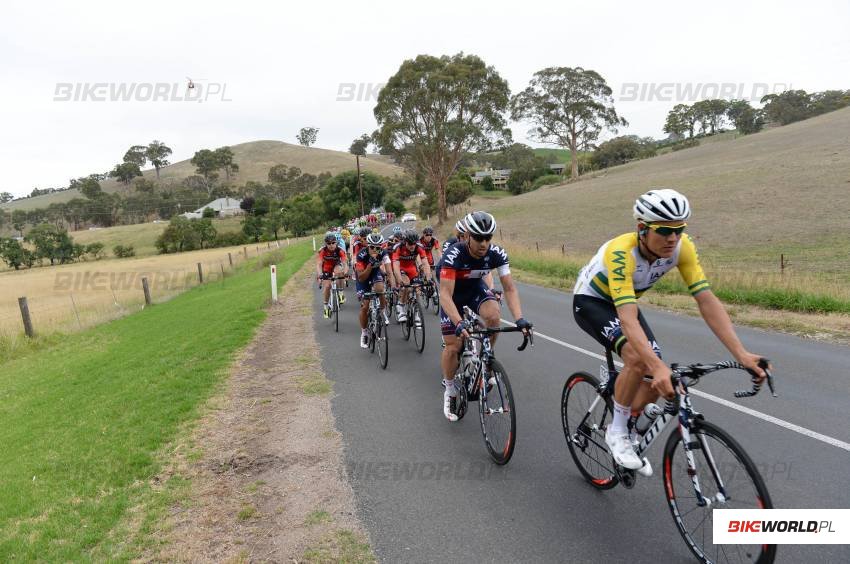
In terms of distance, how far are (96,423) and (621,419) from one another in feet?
21.1

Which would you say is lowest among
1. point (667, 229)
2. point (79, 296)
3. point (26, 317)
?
point (79, 296)

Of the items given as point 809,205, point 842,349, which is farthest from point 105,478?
point 809,205

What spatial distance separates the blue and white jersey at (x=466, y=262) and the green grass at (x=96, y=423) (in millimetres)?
3113

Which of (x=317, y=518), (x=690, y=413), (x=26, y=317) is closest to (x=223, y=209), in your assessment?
(x=26, y=317)

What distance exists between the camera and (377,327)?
8.89 meters

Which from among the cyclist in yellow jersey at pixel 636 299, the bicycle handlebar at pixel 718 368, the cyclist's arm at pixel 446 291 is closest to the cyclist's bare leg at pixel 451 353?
the cyclist's arm at pixel 446 291

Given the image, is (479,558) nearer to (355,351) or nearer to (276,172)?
(355,351)

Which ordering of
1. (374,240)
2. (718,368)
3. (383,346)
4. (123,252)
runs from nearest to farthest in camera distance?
(718,368), (383,346), (374,240), (123,252)

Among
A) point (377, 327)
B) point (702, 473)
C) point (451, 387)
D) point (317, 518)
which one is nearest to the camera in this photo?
point (702, 473)

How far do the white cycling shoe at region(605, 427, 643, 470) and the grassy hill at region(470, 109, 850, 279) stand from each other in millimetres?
14832

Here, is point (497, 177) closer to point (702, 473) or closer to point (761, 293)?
point (761, 293)

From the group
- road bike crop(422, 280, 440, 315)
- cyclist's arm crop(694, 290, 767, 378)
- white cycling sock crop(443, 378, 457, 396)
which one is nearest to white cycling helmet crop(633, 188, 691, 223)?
cyclist's arm crop(694, 290, 767, 378)

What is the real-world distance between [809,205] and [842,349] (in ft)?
90.5

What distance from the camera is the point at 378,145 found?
47.1 m
